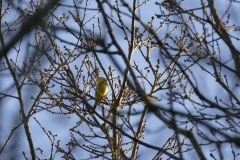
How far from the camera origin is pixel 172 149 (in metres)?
6.46

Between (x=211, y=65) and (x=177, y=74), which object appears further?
(x=177, y=74)

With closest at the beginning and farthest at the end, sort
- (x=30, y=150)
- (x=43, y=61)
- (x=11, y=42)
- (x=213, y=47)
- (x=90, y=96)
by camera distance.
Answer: (x=11, y=42) → (x=43, y=61) → (x=213, y=47) → (x=30, y=150) → (x=90, y=96)

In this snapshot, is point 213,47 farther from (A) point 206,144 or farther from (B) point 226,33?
(A) point 206,144

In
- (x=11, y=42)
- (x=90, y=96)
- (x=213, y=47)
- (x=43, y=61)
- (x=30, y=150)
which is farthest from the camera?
(x=90, y=96)

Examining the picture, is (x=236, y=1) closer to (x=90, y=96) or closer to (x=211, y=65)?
(x=211, y=65)

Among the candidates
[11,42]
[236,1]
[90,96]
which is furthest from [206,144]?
[11,42]

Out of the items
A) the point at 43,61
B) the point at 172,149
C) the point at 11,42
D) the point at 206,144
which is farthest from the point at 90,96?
the point at 11,42

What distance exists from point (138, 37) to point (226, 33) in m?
2.34

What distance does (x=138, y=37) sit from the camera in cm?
630

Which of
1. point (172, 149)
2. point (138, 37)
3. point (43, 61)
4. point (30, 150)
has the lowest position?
point (43, 61)

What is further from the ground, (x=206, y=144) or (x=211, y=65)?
(x=211, y=65)

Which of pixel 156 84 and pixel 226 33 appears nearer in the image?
pixel 226 33

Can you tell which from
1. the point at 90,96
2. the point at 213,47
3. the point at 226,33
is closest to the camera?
the point at 226,33

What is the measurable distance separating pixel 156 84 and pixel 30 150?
2198 millimetres
